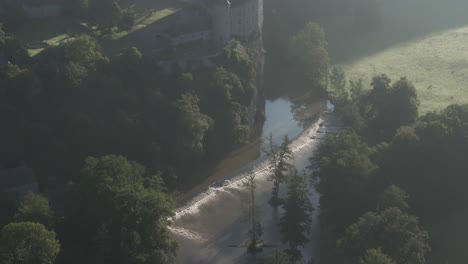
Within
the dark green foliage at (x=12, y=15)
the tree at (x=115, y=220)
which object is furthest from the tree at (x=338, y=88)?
the dark green foliage at (x=12, y=15)

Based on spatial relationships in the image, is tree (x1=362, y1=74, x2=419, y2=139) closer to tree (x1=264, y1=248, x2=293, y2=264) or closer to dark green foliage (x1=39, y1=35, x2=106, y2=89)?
tree (x1=264, y1=248, x2=293, y2=264)

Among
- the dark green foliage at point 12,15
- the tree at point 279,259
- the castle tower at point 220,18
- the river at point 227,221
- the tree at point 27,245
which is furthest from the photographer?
the castle tower at point 220,18

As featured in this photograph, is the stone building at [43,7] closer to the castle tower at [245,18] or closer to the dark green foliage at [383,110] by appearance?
the castle tower at [245,18]

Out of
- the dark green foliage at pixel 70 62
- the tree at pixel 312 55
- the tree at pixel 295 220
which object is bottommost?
the tree at pixel 295 220

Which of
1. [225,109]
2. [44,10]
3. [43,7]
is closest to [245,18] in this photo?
[225,109]

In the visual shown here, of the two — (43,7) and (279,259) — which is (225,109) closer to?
(43,7)

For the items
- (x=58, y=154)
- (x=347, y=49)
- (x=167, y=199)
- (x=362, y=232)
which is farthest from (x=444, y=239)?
(x=347, y=49)
